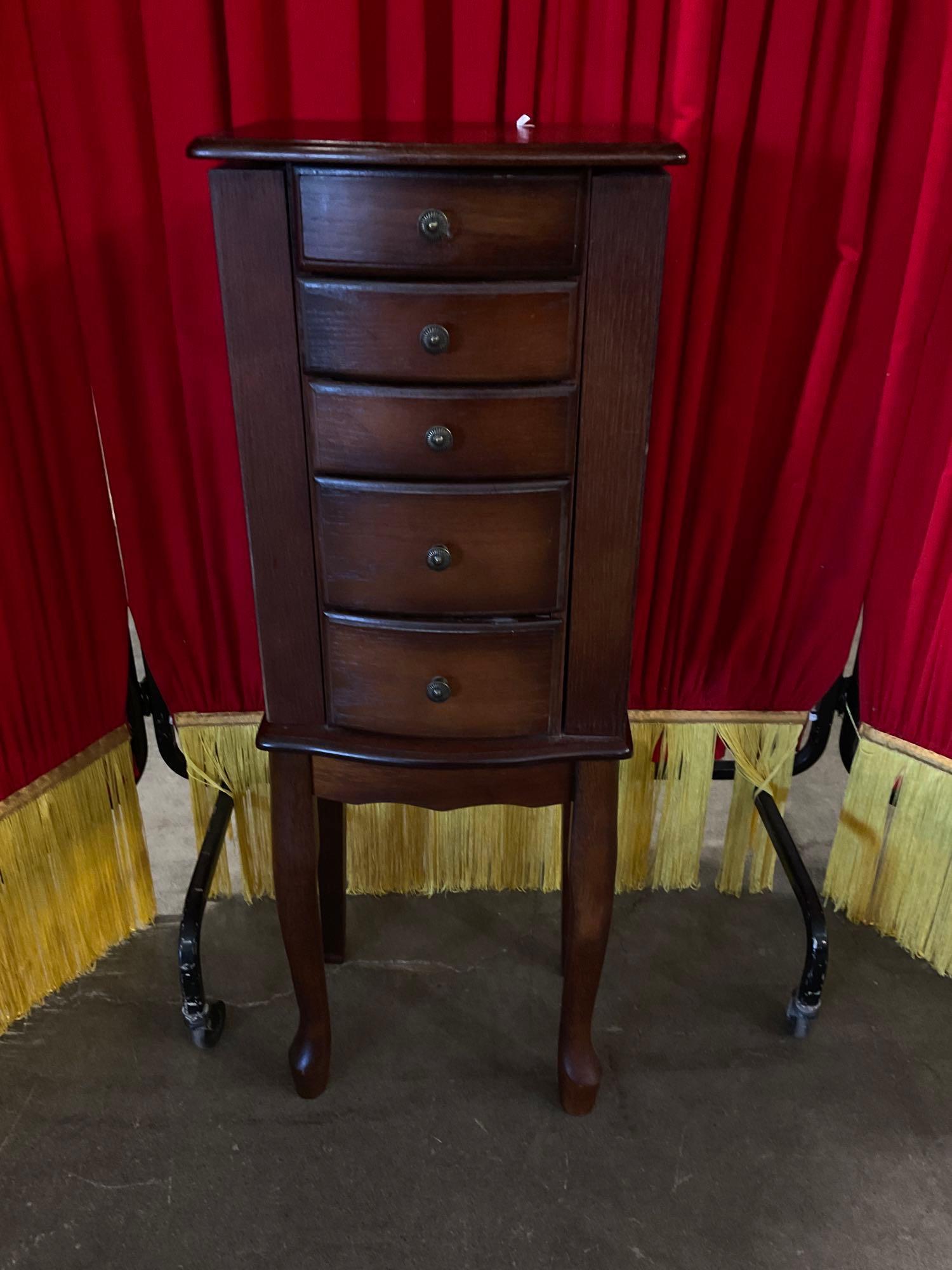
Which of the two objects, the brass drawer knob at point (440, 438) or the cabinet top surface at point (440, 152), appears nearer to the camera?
the cabinet top surface at point (440, 152)

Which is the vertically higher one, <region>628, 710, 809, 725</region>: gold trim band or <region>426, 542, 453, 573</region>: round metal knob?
<region>426, 542, 453, 573</region>: round metal knob

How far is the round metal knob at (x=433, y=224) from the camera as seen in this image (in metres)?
0.88

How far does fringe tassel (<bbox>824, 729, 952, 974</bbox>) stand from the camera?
59.0 inches

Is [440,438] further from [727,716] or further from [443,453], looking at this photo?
[727,716]

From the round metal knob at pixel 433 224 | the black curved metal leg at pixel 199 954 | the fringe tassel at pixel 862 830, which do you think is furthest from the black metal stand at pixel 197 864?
the fringe tassel at pixel 862 830

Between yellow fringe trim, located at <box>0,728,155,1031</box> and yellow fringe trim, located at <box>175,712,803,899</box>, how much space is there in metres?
0.11

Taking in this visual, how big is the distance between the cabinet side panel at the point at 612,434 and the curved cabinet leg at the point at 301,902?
309 mm

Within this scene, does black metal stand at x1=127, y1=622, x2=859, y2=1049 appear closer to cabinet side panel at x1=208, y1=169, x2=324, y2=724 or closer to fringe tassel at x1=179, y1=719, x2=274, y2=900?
fringe tassel at x1=179, y1=719, x2=274, y2=900

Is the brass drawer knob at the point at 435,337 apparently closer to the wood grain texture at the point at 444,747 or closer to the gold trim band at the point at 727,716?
the wood grain texture at the point at 444,747

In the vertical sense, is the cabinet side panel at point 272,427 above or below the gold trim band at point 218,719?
above

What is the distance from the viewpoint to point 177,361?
1.32m

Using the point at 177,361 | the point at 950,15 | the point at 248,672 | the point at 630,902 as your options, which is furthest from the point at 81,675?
the point at 950,15

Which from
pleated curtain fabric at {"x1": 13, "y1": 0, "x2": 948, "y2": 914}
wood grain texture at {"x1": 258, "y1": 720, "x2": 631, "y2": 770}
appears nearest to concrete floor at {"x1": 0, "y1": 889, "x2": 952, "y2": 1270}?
pleated curtain fabric at {"x1": 13, "y1": 0, "x2": 948, "y2": 914}

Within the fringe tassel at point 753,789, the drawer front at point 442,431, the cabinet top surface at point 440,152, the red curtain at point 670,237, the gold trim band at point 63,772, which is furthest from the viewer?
the fringe tassel at point 753,789
